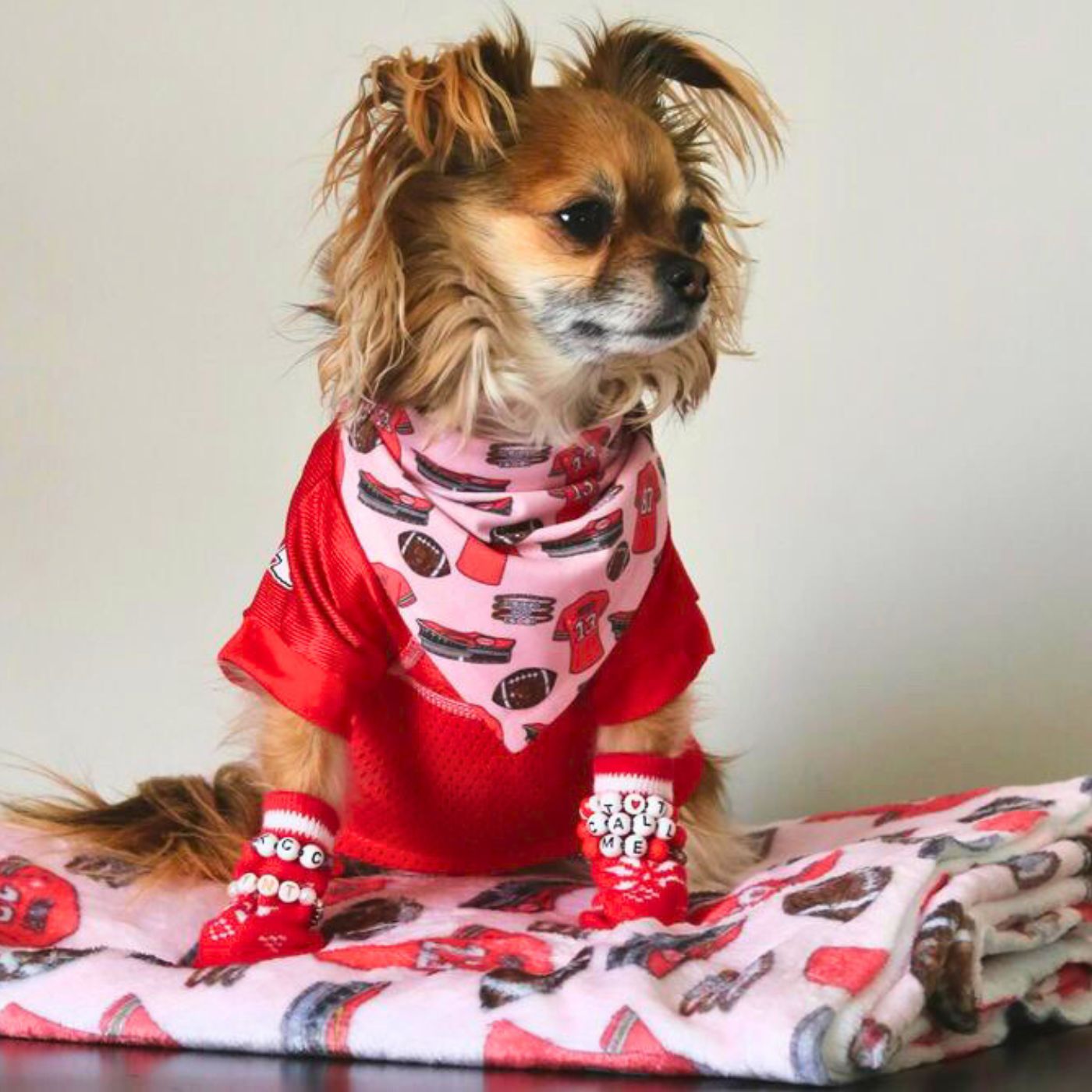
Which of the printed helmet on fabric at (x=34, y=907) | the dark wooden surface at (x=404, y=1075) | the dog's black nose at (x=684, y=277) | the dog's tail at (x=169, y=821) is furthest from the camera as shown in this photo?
the dog's tail at (x=169, y=821)

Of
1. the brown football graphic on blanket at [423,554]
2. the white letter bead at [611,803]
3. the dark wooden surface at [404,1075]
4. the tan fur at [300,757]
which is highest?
the brown football graphic on blanket at [423,554]

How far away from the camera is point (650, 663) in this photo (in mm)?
1811

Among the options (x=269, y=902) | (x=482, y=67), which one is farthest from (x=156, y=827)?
(x=482, y=67)

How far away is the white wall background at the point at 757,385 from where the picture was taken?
236 cm

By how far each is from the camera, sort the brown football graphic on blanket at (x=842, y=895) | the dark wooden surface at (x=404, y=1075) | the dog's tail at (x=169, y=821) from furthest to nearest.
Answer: the dog's tail at (x=169, y=821) < the brown football graphic on blanket at (x=842, y=895) < the dark wooden surface at (x=404, y=1075)

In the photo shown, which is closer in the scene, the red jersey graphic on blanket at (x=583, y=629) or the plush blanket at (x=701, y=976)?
the plush blanket at (x=701, y=976)

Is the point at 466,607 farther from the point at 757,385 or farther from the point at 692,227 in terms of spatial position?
the point at 757,385

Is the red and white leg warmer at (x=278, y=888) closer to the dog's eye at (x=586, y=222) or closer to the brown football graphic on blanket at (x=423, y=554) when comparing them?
the brown football graphic on blanket at (x=423, y=554)

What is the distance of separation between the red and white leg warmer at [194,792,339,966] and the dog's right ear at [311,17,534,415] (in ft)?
1.23

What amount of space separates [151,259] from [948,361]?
116 centimetres

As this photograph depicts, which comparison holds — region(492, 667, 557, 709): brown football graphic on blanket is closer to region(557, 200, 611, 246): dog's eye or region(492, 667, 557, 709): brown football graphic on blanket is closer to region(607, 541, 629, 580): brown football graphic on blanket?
region(607, 541, 629, 580): brown football graphic on blanket

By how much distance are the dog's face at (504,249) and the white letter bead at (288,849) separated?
39 centimetres

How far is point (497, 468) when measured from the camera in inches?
68.6

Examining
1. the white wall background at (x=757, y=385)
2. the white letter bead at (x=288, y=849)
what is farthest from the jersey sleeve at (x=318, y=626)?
the white wall background at (x=757, y=385)
